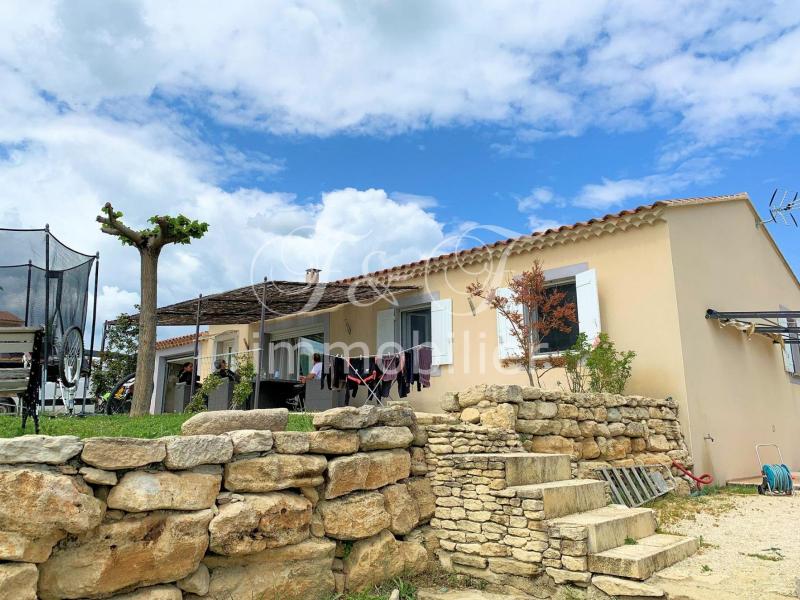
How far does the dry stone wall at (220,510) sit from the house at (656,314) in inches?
143

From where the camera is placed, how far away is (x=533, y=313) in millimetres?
7941

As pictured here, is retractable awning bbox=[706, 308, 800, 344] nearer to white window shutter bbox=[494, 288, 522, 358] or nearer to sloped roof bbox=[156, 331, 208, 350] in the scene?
white window shutter bbox=[494, 288, 522, 358]

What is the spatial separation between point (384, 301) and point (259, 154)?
3.14 metres

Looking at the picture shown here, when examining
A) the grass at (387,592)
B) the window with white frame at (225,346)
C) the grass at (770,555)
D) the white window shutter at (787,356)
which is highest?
the window with white frame at (225,346)

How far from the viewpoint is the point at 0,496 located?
277 centimetres

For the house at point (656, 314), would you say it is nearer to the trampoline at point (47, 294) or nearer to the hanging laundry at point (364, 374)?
the hanging laundry at point (364, 374)

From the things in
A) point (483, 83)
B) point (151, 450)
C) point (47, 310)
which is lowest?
point (151, 450)

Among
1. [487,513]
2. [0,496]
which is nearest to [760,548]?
[487,513]

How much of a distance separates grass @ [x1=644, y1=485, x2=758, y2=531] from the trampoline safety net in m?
5.56

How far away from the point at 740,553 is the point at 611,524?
3.92ft

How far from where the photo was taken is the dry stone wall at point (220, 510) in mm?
2883

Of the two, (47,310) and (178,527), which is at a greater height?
(47,310)

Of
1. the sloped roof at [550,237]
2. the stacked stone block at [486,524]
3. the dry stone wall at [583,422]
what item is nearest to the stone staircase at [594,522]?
the stacked stone block at [486,524]

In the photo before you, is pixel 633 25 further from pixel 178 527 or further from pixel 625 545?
pixel 178 527
